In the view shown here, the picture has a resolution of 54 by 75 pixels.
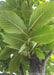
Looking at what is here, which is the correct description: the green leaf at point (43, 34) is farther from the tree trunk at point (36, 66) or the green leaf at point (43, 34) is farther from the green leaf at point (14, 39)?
the tree trunk at point (36, 66)

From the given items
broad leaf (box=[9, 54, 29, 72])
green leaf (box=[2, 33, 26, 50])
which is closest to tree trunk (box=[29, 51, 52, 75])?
broad leaf (box=[9, 54, 29, 72])

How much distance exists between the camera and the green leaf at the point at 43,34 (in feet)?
1.65

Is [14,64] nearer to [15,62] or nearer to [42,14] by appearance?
[15,62]

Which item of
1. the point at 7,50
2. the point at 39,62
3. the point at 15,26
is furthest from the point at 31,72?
the point at 15,26

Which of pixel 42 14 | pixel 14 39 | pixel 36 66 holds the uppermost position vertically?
pixel 42 14

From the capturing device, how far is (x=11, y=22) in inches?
20.7

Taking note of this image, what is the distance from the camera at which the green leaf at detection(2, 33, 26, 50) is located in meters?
0.52

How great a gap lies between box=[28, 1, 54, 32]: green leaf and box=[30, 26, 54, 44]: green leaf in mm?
37

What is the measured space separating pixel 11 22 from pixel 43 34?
6.2 inches

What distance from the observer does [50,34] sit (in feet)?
1.67

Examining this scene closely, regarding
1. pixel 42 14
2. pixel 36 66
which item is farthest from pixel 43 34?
pixel 36 66

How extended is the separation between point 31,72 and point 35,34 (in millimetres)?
271

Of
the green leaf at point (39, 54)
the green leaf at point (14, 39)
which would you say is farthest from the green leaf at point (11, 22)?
the green leaf at point (39, 54)

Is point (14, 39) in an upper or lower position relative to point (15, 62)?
upper
